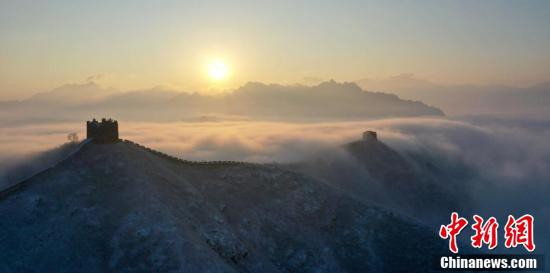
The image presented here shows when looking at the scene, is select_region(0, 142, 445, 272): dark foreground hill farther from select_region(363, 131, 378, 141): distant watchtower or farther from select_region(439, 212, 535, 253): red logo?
select_region(363, 131, 378, 141): distant watchtower

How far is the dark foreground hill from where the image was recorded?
63438mm

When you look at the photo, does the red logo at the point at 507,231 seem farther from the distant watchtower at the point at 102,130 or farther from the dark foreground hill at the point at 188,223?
the distant watchtower at the point at 102,130

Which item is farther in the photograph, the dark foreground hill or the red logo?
the red logo

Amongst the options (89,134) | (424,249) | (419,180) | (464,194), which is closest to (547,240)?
(464,194)

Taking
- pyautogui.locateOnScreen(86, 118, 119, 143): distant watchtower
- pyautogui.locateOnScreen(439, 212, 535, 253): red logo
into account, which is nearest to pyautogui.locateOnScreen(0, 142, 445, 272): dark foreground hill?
pyautogui.locateOnScreen(86, 118, 119, 143): distant watchtower

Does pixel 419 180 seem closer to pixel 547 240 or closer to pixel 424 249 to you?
pixel 547 240

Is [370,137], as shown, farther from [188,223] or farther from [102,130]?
[188,223]

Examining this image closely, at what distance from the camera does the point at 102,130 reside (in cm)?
8362

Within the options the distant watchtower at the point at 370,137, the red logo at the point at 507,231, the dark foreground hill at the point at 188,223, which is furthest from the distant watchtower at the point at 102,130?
the distant watchtower at the point at 370,137

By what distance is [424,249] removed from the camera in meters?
90.2

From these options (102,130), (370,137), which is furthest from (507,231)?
(370,137)

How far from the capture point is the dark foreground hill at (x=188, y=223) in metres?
63.4

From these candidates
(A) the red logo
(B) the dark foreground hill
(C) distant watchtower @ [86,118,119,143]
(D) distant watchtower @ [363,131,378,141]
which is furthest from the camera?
(D) distant watchtower @ [363,131,378,141]

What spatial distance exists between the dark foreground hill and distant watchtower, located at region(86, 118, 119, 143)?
1.89 m
